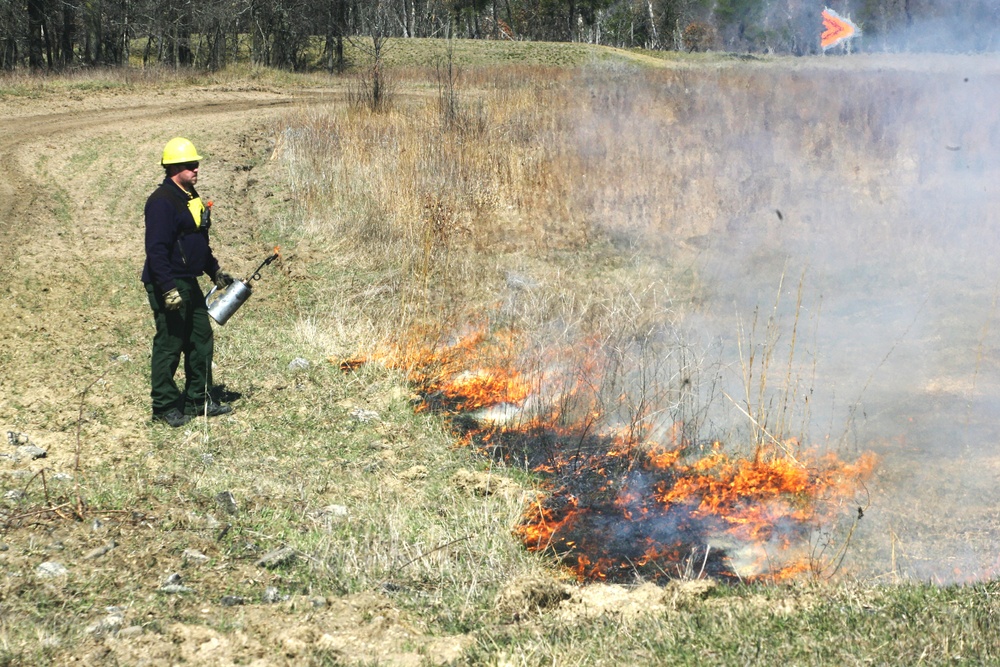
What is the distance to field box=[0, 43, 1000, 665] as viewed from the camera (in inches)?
162

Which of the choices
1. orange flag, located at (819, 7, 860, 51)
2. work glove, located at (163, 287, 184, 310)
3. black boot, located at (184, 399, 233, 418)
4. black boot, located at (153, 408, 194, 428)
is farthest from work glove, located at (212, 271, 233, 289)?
orange flag, located at (819, 7, 860, 51)

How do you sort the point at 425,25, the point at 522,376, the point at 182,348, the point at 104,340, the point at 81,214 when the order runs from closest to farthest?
1. the point at 182,348
2. the point at 522,376
3. the point at 104,340
4. the point at 81,214
5. the point at 425,25

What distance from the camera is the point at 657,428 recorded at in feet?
22.5

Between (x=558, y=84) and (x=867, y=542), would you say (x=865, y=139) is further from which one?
(x=867, y=542)

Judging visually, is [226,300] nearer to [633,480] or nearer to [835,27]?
[633,480]

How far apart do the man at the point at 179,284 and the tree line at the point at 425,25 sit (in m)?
7.75

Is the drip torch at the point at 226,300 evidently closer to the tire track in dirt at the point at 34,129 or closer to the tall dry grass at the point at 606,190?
the tall dry grass at the point at 606,190

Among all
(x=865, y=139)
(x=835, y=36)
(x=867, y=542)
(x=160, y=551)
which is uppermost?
(x=835, y=36)

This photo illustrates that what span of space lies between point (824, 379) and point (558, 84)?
10316 mm

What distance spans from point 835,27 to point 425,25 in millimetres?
48565

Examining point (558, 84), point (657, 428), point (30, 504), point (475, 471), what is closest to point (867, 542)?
point (657, 428)

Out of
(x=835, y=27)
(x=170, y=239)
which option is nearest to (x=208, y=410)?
(x=170, y=239)

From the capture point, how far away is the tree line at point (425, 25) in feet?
34.9

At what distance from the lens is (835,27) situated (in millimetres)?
10531
